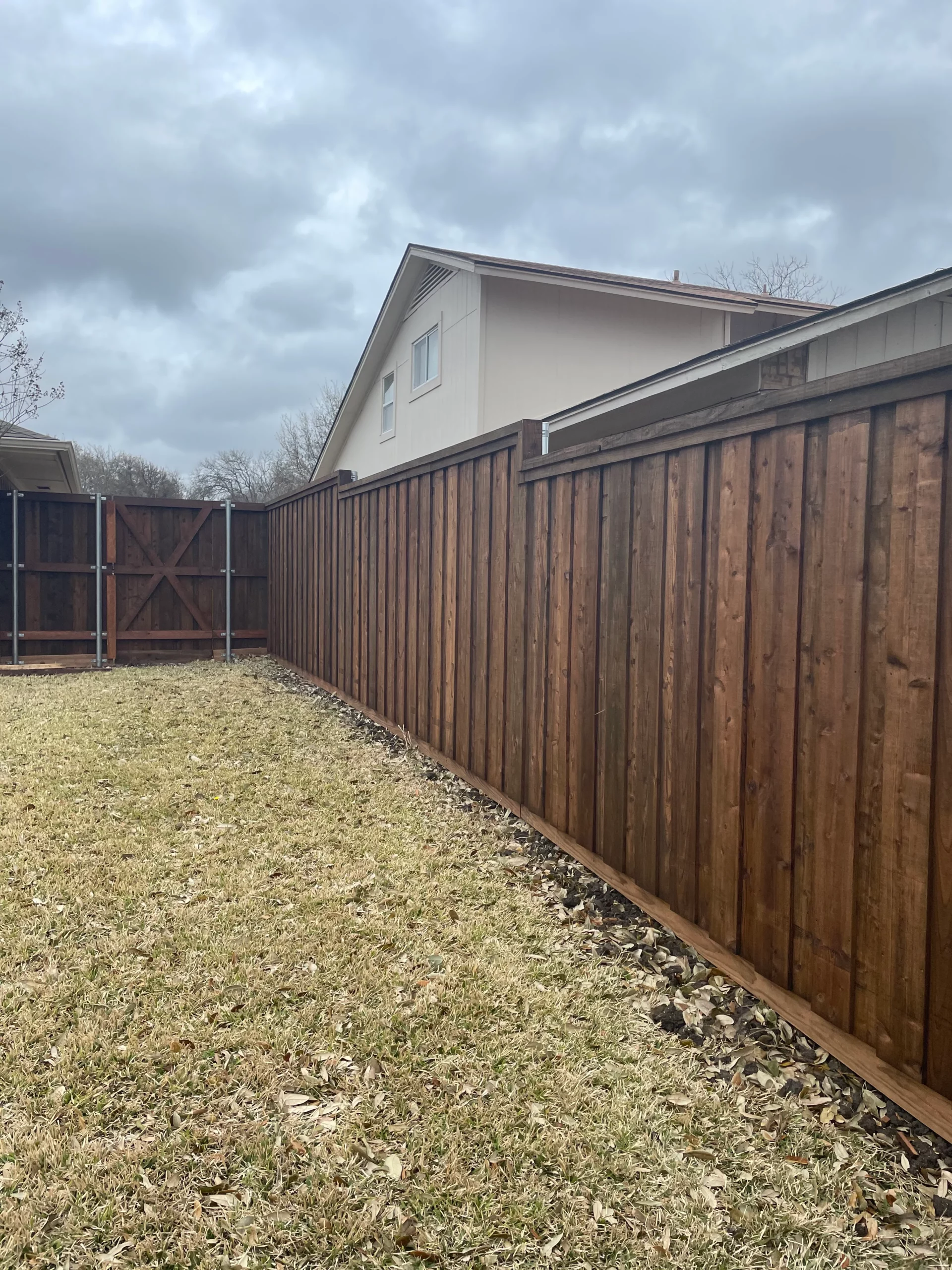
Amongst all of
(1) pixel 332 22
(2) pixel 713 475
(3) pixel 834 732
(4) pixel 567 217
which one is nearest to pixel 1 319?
(1) pixel 332 22

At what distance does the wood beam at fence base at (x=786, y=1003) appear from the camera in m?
1.86

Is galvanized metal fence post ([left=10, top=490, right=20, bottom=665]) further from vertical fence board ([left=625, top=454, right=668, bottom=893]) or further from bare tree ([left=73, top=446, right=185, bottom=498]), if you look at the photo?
bare tree ([left=73, top=446, right=185, bottom=498])

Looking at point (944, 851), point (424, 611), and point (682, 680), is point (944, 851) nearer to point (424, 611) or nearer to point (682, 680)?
point (682, 680)

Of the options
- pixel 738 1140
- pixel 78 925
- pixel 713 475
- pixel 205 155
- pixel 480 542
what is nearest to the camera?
pixel 738 1140

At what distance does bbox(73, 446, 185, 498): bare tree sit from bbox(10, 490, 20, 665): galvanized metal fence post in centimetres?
2295

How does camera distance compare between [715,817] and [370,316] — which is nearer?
[715,817]

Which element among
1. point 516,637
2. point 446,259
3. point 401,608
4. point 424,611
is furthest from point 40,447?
point 516,637

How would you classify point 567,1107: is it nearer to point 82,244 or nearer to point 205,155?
point 205,155

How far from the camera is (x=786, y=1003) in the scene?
7.52 feet

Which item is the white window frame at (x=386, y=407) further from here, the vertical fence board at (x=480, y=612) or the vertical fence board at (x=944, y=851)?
the vertical fence board at (x=944, y=851)

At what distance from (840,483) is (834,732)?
673mm

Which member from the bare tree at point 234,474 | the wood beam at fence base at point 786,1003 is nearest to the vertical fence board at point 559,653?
the wood beam at fence base at point 786,1003

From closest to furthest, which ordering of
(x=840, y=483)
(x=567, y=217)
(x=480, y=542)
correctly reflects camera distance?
(x=840, y=483), (x=480, y=542), (x=567, y=217)

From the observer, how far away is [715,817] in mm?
2582
